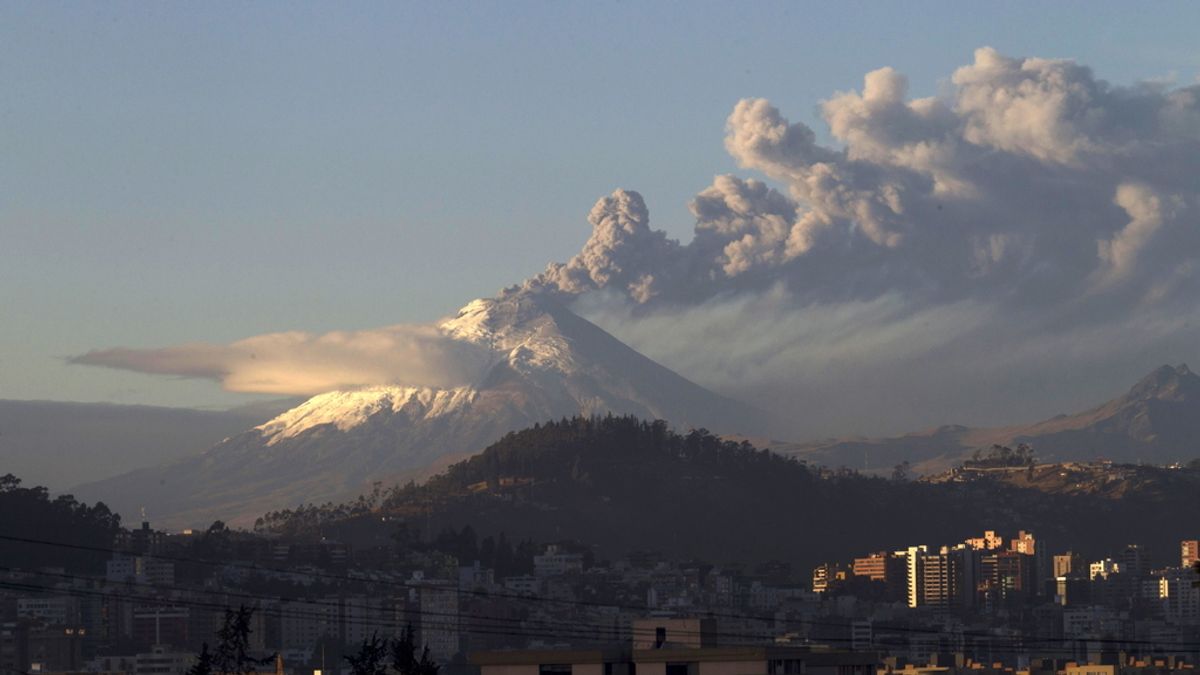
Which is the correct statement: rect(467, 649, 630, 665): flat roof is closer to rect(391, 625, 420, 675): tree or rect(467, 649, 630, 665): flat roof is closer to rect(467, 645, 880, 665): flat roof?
rect(467, 645, 880, 665): flat roof

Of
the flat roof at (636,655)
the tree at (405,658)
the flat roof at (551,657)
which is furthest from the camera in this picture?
the flat roof at (636,655)

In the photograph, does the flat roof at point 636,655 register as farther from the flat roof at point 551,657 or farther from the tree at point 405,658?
the tree at point 405,658

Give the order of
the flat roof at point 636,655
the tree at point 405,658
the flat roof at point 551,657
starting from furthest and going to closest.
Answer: the flat roof at point 636,655 < the flat roof at point 551,657 < the tree at point 405,658

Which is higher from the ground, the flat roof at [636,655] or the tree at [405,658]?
the tree at [405,658]

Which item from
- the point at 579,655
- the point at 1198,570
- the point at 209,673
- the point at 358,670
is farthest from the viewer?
the point at 579,655

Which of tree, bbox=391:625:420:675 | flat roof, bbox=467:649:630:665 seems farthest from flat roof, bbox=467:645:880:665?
tree, bbox=391:625:420:675

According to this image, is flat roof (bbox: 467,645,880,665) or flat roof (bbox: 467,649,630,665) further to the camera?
flat roof (bbox: 467,645,880,665)

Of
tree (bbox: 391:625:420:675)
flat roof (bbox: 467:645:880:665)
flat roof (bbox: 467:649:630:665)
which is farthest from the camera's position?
→ flat roof (bbox: 467:645:880:665)

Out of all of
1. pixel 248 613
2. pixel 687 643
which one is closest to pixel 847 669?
pixel 687 643

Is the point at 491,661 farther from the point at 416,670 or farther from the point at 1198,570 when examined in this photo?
the point at 1198,570

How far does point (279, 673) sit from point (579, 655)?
14.2 meters

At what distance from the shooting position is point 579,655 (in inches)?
4946

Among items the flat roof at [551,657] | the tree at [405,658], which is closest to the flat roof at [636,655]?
the flat roof at [551,657]

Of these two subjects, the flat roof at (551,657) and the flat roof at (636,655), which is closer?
the flat roof at (551,657)
